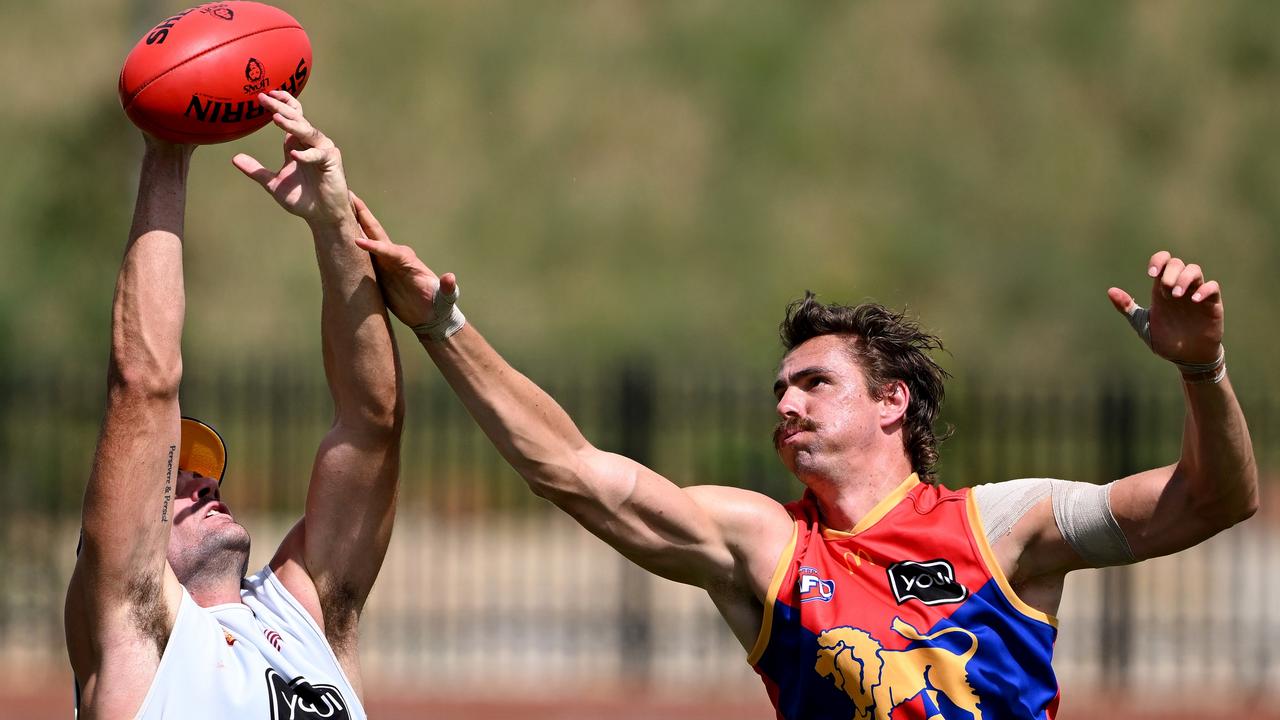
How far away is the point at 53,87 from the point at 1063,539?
42.9 metres

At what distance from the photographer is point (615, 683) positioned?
44.1ft

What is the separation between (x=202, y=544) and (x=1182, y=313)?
2.81 metres

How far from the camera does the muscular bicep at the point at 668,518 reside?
461cm

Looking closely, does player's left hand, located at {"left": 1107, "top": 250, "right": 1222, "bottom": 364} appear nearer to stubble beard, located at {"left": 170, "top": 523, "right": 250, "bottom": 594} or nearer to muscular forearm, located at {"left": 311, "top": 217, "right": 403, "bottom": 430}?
muscular forearm, located at {"left": 311, "top": 217, "right": 403, "bottom": 430}

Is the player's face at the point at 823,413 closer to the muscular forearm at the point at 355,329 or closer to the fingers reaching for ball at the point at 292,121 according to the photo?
the muscular forearm at the point at 355,329

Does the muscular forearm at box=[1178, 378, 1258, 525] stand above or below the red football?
below

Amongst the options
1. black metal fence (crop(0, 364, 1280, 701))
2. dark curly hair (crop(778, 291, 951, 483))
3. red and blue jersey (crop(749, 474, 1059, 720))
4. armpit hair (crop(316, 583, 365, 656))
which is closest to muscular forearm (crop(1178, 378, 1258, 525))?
red and blue jersey (crop(749, 474, 1059, 720))

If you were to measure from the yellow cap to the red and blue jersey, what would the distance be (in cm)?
167

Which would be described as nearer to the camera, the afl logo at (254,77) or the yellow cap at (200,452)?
the afl logo at (254,77)

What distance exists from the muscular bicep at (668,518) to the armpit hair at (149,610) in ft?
3.75

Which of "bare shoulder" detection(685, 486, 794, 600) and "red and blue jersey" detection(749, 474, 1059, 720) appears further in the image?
"bare shoulder" detection(685, 486, 794, 600)

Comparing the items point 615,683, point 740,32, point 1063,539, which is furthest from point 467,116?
point 1063,539

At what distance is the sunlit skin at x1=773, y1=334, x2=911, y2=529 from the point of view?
4789 millimetres

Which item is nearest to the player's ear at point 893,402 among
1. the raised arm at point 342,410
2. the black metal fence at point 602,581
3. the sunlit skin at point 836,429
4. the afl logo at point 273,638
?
the sunlit skin at point 836,429
